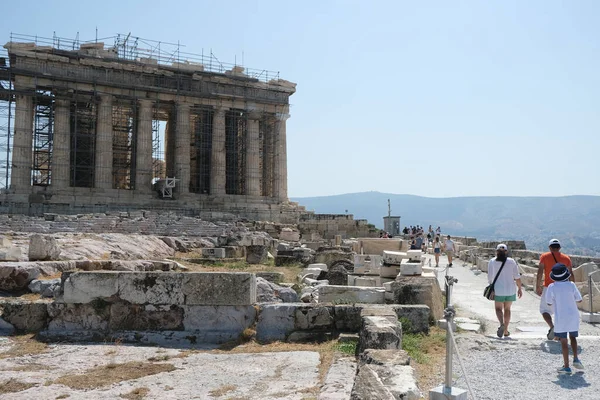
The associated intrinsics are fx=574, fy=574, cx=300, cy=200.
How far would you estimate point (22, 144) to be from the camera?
122ft

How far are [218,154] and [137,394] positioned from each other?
3943 centimetres

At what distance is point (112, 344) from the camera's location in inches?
256

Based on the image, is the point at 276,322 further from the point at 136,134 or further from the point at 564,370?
the point at 136,134

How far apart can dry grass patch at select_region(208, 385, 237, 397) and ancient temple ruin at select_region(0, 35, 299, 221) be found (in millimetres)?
31322

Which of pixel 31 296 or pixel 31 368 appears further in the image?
pixel 31 296

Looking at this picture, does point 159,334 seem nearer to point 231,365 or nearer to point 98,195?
point 231,365

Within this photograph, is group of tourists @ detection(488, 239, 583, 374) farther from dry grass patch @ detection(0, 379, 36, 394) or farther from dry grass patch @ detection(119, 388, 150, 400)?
dry grass patch @ detection(0, 379, 36, 394)

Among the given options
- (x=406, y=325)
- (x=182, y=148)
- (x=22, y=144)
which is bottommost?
(x=406, y=325)

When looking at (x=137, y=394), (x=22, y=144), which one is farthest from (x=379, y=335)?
(x=22, y=144)

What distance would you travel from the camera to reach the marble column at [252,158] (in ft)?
144

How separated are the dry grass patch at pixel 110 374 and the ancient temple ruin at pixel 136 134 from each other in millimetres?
30277

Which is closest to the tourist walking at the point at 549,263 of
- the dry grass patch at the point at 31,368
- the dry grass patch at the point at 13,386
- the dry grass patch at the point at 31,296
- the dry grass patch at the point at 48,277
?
the dry grass patch at the point at 31,368

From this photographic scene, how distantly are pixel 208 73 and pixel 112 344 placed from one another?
38.4m

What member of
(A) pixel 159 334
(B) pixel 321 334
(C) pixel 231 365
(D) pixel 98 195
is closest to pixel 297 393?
(C) pixel 231 365
